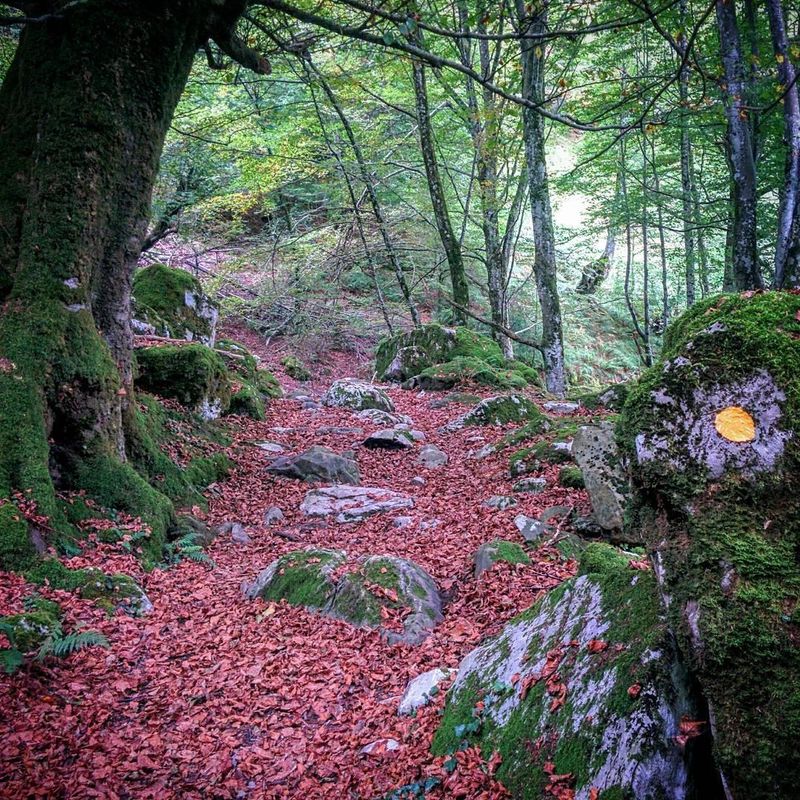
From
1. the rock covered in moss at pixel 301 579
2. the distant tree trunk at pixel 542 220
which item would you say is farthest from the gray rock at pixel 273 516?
the distant tree trunk at pixel 542 220

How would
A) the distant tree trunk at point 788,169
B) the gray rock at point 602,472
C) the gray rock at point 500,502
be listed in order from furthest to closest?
the gray rock at point 500,502 < the distant tree trunk at point 788,169 < the gray rock at point 602,472

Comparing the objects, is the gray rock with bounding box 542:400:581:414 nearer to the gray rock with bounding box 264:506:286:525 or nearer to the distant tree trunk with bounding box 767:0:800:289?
the distant tree trunk with bounding box 767:0:800:289

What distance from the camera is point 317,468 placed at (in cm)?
828

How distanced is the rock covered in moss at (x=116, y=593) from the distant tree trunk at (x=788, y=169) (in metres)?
6.80

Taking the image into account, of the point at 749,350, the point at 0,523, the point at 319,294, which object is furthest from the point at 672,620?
the point at 319,294

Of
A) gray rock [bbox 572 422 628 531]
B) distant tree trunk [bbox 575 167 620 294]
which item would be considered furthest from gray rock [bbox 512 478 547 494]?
distant tree trunk [bbox 575 167 620 294]

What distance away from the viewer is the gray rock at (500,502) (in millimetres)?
6398

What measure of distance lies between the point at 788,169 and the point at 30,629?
8283 millimetres

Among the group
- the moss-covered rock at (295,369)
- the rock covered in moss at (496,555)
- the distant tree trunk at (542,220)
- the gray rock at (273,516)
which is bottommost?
the gray rock at (273,516)

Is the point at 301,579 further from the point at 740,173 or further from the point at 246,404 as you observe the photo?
the point at 740,173

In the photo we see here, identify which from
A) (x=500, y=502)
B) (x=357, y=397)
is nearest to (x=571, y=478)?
(x=500, y=502)

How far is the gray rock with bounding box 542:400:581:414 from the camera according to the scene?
425 inches

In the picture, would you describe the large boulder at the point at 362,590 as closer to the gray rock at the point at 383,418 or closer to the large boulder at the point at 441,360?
the gray rock at the point at 383,418

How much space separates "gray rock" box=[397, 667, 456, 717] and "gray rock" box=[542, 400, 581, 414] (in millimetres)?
7612
